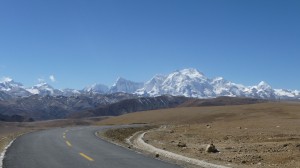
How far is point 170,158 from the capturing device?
69.5 ft

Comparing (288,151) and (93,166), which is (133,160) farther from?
(288,151)

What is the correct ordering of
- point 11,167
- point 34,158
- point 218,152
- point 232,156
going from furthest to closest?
point 218,152 → point 232,156 → point 34,158 → point 11,167

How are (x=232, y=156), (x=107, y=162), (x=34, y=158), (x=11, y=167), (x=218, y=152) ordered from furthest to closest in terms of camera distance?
(x=218, y=152)
(x=232, y=156)
(x=34, y=158)
(x=107, y=162)
(x=11, y=167)

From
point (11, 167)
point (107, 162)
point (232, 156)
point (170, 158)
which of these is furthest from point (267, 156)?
point (11, 167)

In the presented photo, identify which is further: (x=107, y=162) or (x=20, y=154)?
(x=20, y=154)

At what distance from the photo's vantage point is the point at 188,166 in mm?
17938

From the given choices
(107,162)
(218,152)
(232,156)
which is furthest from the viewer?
(218,152)

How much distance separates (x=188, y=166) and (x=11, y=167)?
7123 mm

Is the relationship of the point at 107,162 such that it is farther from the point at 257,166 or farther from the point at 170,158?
the point at 257,166

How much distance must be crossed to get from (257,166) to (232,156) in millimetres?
3801

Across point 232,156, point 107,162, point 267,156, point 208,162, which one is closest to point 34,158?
point 107,162

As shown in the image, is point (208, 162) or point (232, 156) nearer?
point (208, 162)

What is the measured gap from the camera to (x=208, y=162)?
1903 centimetres

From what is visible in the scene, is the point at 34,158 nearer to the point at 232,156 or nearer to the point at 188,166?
the point at 188,166
